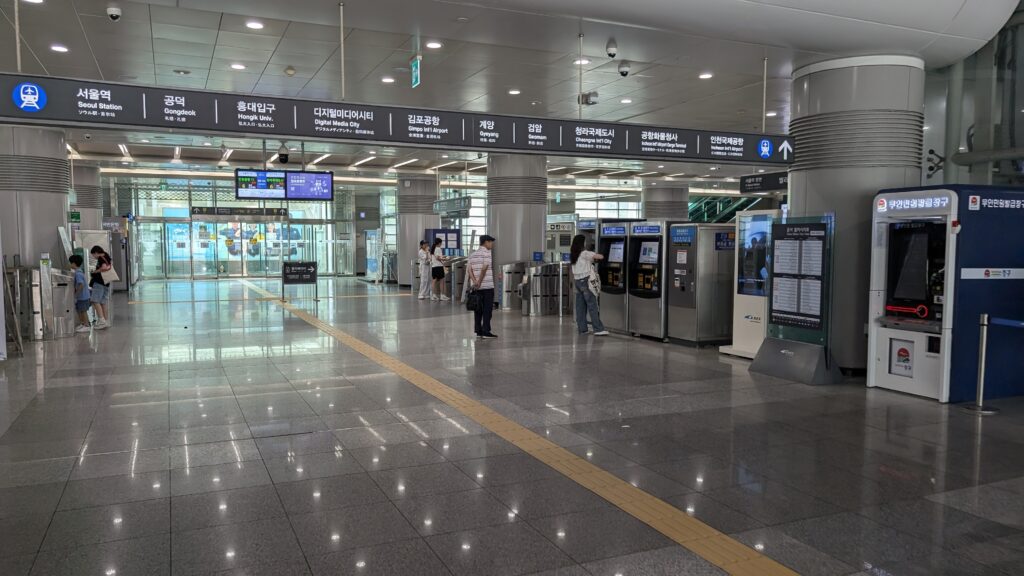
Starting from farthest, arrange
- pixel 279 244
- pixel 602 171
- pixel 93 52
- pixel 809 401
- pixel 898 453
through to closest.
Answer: pixel 279 244 < pixel 602 171 < pixel 93 52 < pixel 809 401 < pixel 898 453

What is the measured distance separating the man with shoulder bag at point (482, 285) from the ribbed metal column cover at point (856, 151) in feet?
15.8

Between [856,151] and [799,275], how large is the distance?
4.90 ft

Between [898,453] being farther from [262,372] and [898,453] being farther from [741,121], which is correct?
[741,121]

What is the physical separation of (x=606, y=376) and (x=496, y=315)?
266 inches

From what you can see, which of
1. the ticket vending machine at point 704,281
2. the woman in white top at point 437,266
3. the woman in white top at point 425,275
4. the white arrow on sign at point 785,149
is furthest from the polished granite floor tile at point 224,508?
the woman in white top at point 425,275

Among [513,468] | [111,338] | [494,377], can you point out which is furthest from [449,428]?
[111,338]

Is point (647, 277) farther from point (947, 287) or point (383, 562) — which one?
point (383, 562)

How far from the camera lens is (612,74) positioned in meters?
10.7

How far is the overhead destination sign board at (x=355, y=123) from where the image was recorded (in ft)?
19.8

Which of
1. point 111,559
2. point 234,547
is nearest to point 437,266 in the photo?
point 234,547

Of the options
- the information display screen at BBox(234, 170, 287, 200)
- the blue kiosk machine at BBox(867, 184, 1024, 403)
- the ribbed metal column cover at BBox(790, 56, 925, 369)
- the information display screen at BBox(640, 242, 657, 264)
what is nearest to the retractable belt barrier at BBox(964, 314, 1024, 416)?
the blue kiosk machine at BBox(867, 184, 1024, 403)

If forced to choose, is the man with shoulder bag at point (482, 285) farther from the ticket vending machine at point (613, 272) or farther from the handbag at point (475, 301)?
the ticket vending machine at point (613, 272)

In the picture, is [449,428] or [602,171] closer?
[449,428]

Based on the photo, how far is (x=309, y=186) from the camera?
16.3 metres
